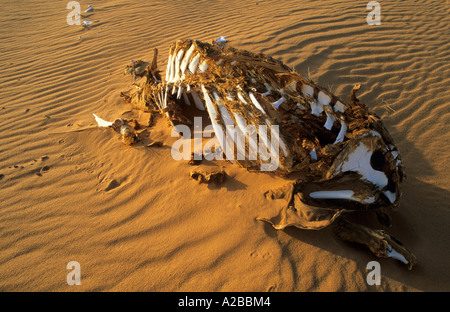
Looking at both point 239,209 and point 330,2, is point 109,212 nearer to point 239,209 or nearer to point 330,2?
point 239,209

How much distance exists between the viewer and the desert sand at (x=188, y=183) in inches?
72.0

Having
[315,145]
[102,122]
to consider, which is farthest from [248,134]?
[102,122]

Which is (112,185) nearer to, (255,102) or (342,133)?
(255,102)

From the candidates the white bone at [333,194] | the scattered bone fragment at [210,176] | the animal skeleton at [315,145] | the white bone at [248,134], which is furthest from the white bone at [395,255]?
the scattered bone fragment at [210,176]

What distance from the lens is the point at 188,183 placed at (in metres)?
2.45

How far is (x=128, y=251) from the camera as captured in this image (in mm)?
2033

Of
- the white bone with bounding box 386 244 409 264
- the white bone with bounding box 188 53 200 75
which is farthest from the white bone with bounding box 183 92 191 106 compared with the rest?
the white bone with bounding box 386 244 409 264

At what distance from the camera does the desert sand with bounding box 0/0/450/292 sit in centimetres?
183

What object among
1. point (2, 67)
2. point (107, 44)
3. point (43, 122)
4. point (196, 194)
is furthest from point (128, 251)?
point (2, 67)

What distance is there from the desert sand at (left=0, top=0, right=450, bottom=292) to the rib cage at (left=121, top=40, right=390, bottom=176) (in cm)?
46

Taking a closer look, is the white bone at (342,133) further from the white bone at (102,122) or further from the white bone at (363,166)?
the white bone at (102,122)

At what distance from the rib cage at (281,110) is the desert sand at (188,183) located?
459mm

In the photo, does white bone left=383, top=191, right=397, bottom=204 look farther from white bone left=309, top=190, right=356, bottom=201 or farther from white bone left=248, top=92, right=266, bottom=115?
white bone left=248, top=92, right=266, bottom=115

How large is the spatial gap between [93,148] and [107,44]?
149 inches
